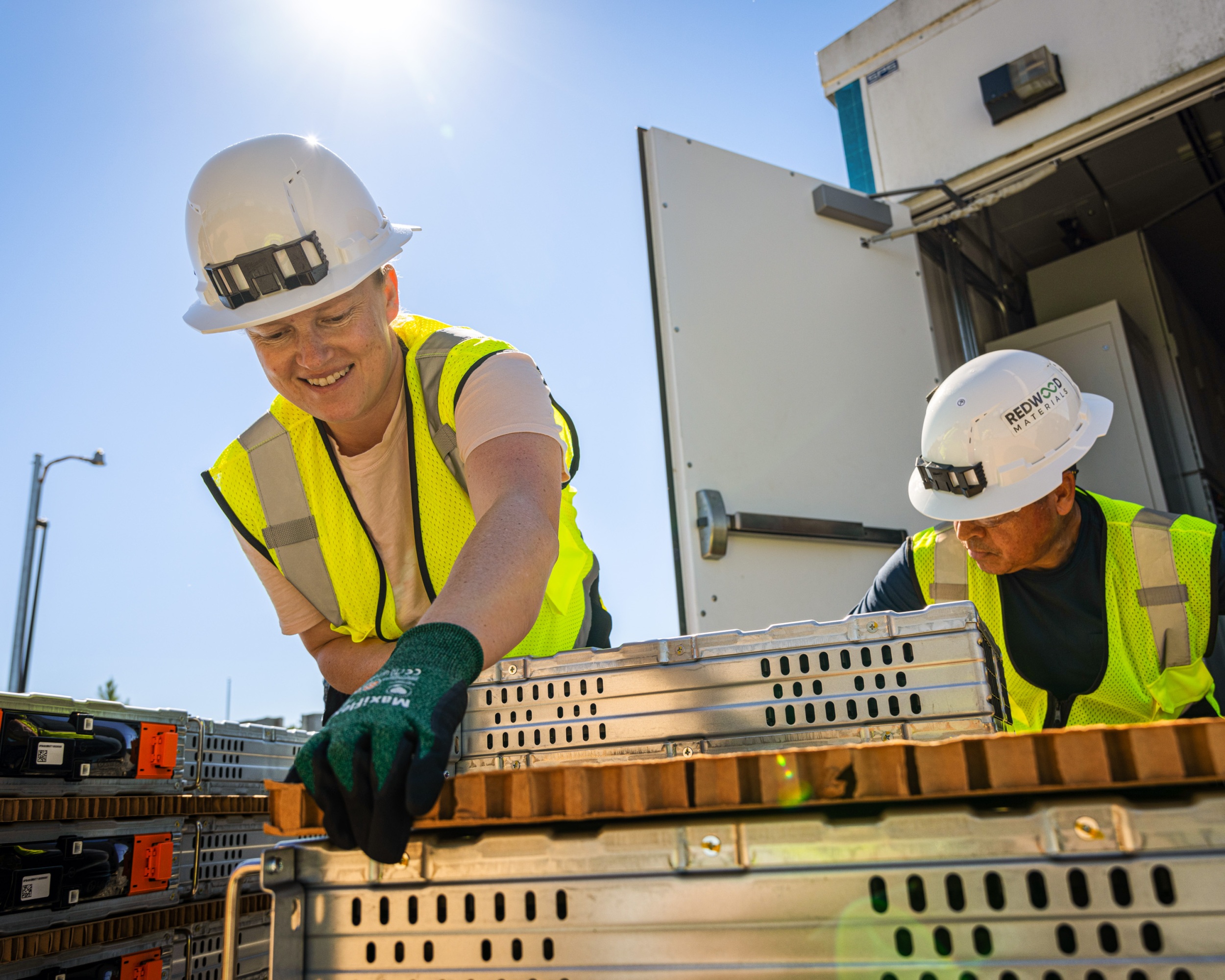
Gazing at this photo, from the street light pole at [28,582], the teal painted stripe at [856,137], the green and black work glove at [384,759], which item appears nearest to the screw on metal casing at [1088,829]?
the green and black work glove at [384,759]

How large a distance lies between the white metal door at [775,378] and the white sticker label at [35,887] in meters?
1.86

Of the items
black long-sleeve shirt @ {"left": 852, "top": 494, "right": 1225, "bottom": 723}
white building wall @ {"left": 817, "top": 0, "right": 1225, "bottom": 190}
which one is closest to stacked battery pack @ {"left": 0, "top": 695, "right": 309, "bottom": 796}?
black long-sleeve shirt @ {"left": 852, "top": 494, "right": 1225, "bottom": 723}

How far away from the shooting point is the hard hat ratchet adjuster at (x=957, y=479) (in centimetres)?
225

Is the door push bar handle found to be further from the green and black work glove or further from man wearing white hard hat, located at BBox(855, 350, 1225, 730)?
the green and black work glove

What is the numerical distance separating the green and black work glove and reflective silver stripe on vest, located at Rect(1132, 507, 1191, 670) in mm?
1927

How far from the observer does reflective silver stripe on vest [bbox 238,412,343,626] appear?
1.74m

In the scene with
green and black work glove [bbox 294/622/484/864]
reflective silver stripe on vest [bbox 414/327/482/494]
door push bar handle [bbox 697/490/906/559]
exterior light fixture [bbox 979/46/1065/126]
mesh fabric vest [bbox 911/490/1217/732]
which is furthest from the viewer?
exterior light fixture [bbox 979/46/1065/126]

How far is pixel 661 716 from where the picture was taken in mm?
1127

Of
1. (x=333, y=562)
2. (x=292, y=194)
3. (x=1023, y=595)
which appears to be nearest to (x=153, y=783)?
(x=333, y=562)

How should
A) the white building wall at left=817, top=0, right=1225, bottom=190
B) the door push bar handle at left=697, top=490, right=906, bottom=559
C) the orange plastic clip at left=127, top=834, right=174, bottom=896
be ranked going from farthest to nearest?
the white building wall at left=817, top=0, right=1225, bottom=190, the door push bar handle at left=697, top=490, right=906, bottom=559, the orange plastic clip at left=127, top=834, right=174, bottom=896

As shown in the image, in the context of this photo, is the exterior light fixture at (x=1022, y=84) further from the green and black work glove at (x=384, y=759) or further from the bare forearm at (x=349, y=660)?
the green and black work glove at (x=384, y=759)

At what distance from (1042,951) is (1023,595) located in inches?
73.8

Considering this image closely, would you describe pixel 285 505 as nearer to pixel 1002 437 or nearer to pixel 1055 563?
pixel 1002 437

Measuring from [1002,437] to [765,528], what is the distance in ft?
3.30
